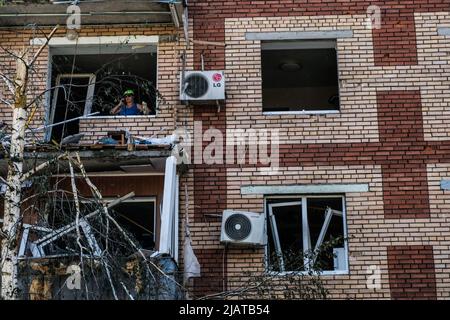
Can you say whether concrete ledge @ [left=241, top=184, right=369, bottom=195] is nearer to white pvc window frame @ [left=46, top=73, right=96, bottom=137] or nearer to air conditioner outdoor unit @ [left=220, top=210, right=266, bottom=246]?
air conditioner outdoor unit @ [left=220, top=210, right=266, bottom=246]

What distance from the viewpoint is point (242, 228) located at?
1302cm

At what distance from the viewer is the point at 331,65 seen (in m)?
16.7

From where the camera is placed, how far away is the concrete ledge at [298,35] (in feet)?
47.3

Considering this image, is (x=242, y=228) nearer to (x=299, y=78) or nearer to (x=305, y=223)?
(x=305, y=223)

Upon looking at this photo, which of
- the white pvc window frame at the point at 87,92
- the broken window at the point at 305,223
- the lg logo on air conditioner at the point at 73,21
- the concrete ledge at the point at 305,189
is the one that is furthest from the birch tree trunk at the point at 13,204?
the broken window at the point at 305,223

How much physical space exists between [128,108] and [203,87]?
1.42 m

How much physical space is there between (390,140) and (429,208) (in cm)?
124

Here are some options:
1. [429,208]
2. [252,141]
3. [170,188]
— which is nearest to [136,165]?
[170,188]

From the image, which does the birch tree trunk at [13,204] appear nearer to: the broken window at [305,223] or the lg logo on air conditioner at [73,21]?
the lg logo on air conditioner at [73,21]

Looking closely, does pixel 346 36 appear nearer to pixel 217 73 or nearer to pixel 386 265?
pixel 217 73

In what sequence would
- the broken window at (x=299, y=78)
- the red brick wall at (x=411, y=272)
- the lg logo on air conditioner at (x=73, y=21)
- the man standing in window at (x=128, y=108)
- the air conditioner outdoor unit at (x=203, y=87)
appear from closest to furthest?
the red brick wall at (x=411, y=272)
the air conditioner outdoor unit at (x=203, y=87)
the lg logo on air conditioner at (x=73, y=21)
the man standing in window at (x=128, y=108)
the broken window at (x=299, y=78)

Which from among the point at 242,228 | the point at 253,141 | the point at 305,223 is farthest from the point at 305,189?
the point at 242,228

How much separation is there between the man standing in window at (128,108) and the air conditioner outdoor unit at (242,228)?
252 cm

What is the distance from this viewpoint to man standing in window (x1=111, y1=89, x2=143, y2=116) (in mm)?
14375
